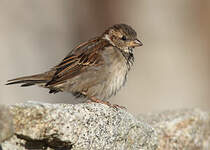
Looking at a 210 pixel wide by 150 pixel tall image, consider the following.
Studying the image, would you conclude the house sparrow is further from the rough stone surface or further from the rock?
the rock

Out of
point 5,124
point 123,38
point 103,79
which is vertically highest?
point 123,38

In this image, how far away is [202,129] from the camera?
5875 mm

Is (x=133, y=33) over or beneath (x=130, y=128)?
over

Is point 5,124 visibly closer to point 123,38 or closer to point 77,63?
point 77,63

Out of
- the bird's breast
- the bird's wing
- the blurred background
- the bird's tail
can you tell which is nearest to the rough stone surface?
the bird's breast

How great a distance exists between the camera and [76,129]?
383 cm

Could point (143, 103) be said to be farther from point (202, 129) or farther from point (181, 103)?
point (202, 129)

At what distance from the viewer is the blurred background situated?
41.8ft

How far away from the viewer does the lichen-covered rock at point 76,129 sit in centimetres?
345

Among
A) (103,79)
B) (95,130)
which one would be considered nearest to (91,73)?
(103,79)

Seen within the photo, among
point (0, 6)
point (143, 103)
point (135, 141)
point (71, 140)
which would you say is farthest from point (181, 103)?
point (71, 140)

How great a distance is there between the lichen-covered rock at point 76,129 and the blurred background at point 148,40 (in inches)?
303

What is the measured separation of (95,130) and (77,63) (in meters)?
2.19

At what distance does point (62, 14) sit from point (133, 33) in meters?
7.27
